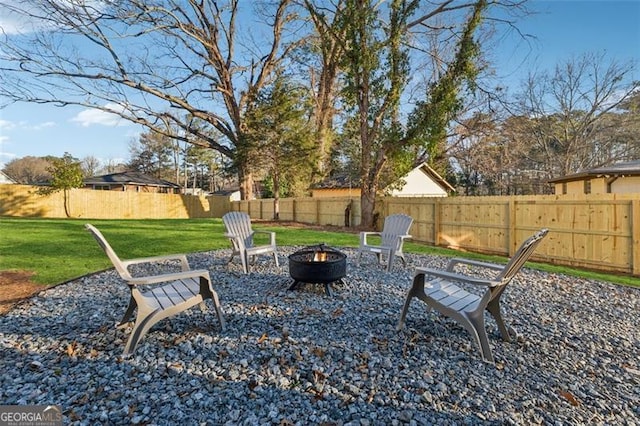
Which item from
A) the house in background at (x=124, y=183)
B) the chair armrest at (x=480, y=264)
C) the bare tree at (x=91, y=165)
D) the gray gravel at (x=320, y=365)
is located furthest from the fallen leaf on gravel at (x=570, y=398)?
the bare tree at (x=91, y=165)

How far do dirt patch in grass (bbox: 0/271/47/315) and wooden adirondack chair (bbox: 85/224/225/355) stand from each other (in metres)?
1.82

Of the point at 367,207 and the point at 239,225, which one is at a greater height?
the point at 367,207

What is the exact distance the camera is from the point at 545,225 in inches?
274

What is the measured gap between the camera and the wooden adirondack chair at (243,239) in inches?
196

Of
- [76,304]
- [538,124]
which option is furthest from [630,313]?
[538,124]

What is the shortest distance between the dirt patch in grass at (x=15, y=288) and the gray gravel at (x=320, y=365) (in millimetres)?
210

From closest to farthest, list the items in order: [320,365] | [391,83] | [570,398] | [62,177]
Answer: [570,398]
[320,365]
[391,83]
[62,177]

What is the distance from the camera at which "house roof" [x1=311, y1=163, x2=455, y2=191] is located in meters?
22.3

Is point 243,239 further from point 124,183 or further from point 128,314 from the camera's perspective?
point 124,183

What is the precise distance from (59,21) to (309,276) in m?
15.5

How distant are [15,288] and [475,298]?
5.52 meters

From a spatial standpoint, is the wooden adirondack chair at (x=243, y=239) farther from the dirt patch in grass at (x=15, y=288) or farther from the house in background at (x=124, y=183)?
the house in background at (x=124, y=183)

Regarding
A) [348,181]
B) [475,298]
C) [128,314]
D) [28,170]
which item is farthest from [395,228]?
[28,170]

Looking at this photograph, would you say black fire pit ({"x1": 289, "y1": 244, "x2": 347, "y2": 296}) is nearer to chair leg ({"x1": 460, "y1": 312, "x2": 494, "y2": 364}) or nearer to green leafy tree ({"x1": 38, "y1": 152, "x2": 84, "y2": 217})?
chair leg ({"x1": 460, "y1": 312, "x2": 494, "y2": 364})
